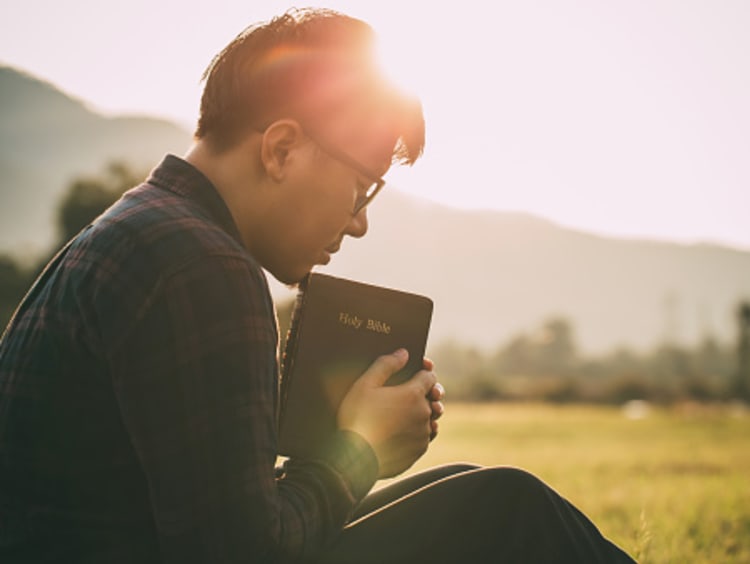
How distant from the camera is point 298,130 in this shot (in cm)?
191

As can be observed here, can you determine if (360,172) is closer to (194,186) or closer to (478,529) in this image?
(194,186)

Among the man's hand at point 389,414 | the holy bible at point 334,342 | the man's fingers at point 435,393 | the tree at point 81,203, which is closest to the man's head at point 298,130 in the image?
the holy bible at point 334,342

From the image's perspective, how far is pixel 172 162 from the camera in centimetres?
185

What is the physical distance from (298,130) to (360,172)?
0.25 meters

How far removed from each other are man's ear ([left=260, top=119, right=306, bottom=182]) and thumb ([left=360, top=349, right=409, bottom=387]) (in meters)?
0.58

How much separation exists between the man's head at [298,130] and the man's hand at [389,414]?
406 millimetres

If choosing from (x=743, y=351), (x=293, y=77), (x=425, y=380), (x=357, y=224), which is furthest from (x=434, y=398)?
(x=743, y=351)

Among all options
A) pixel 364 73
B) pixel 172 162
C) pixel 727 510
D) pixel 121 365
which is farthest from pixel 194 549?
pixel 727 510

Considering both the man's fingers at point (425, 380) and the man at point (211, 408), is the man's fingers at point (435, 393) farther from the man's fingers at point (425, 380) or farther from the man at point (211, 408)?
the man at point (211, 408)

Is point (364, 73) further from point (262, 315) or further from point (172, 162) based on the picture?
point (262, 315)

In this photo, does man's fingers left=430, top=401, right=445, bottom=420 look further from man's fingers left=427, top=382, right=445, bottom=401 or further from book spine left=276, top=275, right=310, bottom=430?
book spine left=276, top=275, right=310, bottom=430

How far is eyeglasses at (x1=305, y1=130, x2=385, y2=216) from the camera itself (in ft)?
6.47

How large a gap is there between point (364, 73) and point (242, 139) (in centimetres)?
41

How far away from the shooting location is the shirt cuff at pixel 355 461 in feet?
5.81
